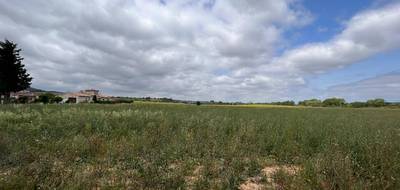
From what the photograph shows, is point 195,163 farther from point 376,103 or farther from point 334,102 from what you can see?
point 376,103

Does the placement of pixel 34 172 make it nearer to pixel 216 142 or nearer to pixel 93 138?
pixel 93 138

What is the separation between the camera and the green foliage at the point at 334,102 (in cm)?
9706

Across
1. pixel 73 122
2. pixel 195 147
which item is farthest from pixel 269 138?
pixel 73 122

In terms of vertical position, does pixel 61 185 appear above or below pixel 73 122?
below

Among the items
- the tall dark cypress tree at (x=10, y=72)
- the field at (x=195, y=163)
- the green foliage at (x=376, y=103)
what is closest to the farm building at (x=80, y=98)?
the tall dark cypress tree at (x=10, y=72)

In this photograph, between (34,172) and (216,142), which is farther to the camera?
(216,142)

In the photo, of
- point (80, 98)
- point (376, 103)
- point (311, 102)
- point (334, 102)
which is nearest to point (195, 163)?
point (80, 98)

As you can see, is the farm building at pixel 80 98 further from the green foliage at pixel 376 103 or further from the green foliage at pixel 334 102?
the green foliage at pixel 376 103

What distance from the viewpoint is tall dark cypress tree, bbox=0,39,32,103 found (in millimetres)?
41719

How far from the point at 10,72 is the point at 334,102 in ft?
339

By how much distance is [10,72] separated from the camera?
42281 mm

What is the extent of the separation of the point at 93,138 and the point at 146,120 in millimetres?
4608

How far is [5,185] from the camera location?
4.09 meters

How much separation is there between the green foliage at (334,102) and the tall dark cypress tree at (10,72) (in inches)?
3750
